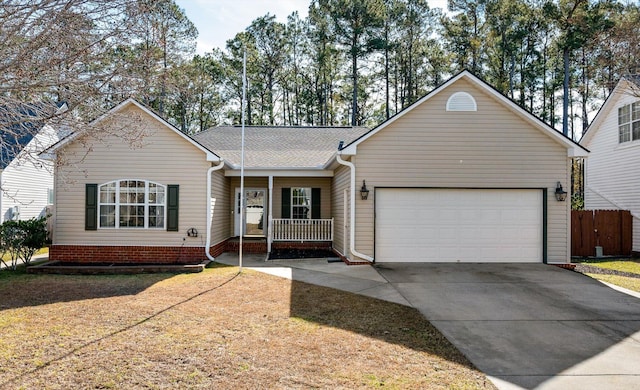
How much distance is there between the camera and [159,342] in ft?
15.7

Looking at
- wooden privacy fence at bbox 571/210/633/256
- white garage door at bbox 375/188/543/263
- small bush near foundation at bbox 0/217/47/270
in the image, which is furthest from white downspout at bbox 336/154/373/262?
small bush near foundation at bbox 0/217/47/270

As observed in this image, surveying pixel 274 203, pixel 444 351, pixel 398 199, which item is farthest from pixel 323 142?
pixel 444 351

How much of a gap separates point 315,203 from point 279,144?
2.85 metres

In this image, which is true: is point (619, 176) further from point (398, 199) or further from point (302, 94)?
point (302, 94)

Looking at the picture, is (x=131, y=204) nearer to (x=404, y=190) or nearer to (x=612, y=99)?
(x=404, y=190)

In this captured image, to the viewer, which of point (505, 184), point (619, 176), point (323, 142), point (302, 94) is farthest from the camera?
point (302, 94)

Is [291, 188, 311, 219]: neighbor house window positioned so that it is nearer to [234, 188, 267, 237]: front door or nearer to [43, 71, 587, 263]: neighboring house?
[234, 188, 267, 237]: front door

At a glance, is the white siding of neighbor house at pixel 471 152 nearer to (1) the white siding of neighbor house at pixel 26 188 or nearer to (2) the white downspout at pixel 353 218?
(2) the white downspout at pixel 353 218

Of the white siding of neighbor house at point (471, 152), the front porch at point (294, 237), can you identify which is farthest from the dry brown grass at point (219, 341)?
the front porch at point (294, 237)

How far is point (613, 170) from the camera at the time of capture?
14734 millimetres

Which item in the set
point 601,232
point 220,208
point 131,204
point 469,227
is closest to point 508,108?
point 469,227

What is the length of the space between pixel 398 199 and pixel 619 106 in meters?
10.2

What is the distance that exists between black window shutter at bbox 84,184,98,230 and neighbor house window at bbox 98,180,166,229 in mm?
117

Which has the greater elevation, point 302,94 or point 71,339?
point 302,94
